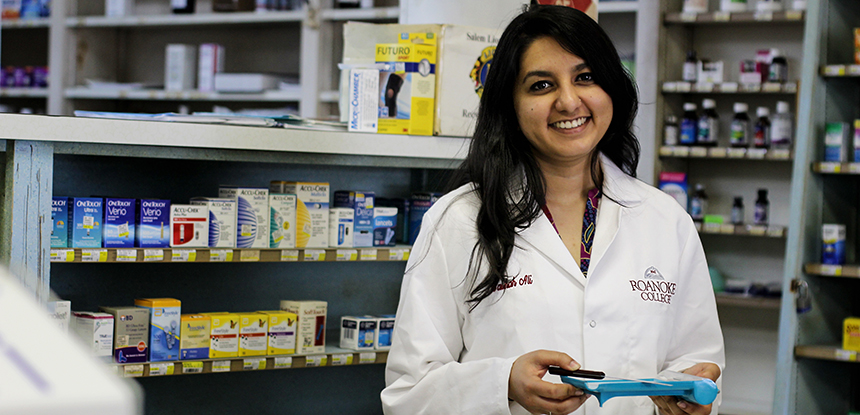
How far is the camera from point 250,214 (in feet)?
8.80

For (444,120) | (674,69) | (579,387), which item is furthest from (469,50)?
(674,69)

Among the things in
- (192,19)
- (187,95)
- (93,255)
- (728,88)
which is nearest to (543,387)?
(93,255)

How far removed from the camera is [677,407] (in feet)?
5.26

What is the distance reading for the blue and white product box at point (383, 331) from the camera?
2.91 metres

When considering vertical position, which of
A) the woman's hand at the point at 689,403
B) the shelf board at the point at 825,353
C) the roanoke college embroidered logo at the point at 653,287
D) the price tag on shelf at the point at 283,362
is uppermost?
the roanoke college embroidered logo at the point at 653,287

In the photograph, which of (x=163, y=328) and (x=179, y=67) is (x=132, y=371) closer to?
(x=163, y=328)

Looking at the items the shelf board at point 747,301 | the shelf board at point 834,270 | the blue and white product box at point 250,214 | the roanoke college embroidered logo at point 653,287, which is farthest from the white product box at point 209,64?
the roanoke college embroidered logo at point 653,287

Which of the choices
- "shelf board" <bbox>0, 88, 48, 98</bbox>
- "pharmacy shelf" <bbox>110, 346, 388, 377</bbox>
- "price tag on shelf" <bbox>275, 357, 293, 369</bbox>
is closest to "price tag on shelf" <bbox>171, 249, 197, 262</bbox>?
"pharmacy shelf" <bbox>110, 346, 388, 377</bbox>

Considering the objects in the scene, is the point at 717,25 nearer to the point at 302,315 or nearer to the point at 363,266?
the point at 363,266

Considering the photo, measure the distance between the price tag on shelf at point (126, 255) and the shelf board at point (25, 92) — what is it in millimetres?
4282

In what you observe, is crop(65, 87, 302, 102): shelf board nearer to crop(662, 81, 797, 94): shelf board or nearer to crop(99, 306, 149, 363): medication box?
crop(662, 81, 797, 94): shelf board

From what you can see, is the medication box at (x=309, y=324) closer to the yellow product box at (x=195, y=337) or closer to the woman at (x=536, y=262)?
the yellow product box at (x=195, y=337)

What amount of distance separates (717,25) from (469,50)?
113 inches

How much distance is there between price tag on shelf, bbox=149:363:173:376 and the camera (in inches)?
98.7
